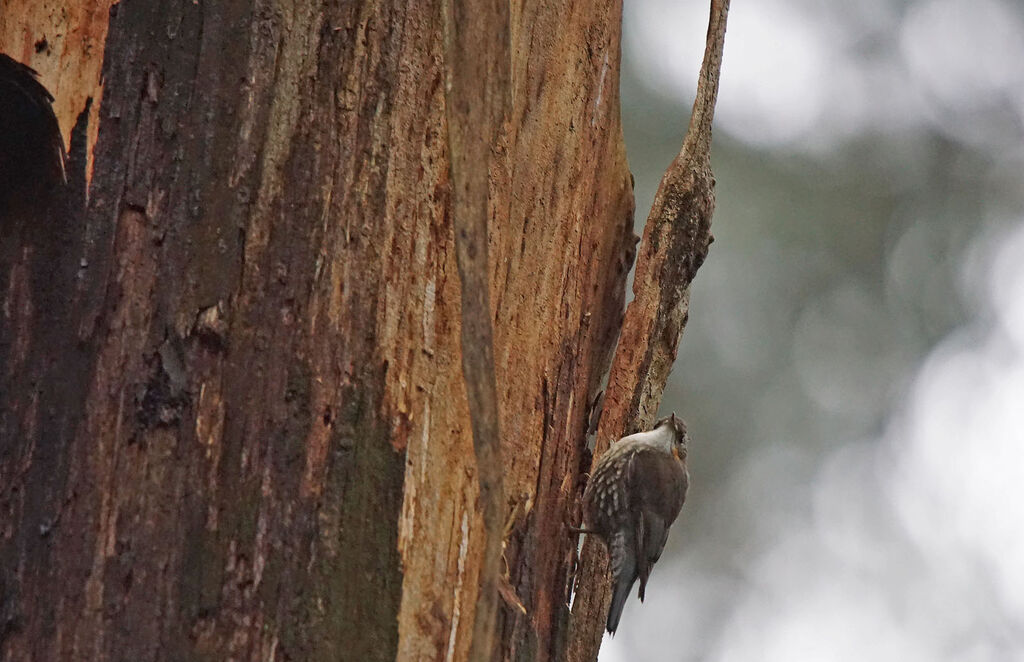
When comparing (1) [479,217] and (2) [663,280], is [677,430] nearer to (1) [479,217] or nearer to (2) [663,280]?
Answer: (2) [663,280]

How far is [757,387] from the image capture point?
5.87 meters

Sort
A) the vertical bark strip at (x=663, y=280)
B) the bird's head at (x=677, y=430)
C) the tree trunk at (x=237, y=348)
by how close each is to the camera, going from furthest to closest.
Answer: the bird's head at (x=677, y=430)
the vertical bark strip at (x=663, y=280)
the tree trunk at (x=237, y=348)

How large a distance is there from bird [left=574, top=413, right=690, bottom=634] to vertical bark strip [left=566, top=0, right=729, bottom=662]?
140 millimetres

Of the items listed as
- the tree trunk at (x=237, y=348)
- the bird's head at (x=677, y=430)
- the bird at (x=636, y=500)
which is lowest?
the tree trunk at (x=237, y=348)

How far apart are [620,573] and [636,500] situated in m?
0.31

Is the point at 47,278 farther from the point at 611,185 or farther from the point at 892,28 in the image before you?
the point at 892,28

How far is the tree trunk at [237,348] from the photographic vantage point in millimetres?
1656

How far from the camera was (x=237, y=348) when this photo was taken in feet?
5.73

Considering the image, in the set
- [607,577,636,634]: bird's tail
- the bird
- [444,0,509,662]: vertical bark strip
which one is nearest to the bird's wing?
the bird

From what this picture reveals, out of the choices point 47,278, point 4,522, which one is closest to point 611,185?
point 47,278

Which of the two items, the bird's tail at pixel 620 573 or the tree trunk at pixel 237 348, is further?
the bird's tail at pixel 620 573

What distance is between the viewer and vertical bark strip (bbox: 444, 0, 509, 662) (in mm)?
1761

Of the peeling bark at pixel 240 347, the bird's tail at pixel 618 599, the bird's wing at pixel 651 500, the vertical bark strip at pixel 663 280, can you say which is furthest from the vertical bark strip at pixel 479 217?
the bird's wing at pixel 651 500

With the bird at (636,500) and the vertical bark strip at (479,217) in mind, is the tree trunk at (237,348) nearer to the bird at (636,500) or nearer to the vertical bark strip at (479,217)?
the vertical bark strip at (479,217)
